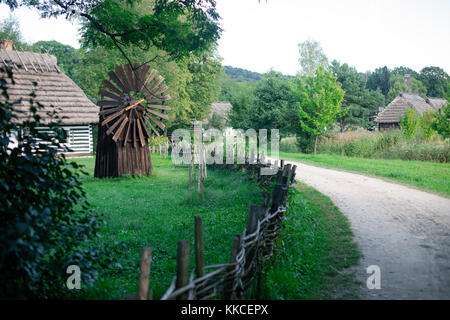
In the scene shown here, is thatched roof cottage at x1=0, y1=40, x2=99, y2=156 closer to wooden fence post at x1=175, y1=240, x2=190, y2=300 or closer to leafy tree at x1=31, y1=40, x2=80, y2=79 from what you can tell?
wooden fence post at x1=175, y1=240, x2=190, y2=300

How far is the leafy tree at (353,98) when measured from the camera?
3875 centimetres

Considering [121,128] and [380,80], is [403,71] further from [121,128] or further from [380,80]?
[121,128]

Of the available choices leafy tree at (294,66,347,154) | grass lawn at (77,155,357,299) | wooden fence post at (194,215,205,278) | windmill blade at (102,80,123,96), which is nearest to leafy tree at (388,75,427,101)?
leafy tree at (294,66,347,154)

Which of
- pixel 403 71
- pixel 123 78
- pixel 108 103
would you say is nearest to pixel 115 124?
pixel 108 103

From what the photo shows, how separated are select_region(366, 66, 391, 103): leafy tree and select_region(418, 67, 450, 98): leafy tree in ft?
19.6

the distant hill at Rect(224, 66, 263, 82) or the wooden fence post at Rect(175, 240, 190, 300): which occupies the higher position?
the distant hill at Rect(224, 66, 263, 82)

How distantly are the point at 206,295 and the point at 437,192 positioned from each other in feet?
28.4

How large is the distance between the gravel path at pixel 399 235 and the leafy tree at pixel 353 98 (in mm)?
29106

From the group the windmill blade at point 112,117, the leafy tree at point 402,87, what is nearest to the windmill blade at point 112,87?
the windmill blade at point 112,117

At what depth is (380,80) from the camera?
2702 inches

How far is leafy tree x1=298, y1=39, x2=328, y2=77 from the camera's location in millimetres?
43719

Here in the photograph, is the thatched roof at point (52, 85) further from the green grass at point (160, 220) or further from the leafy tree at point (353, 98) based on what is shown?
the leafy tree at point (353, 98)
